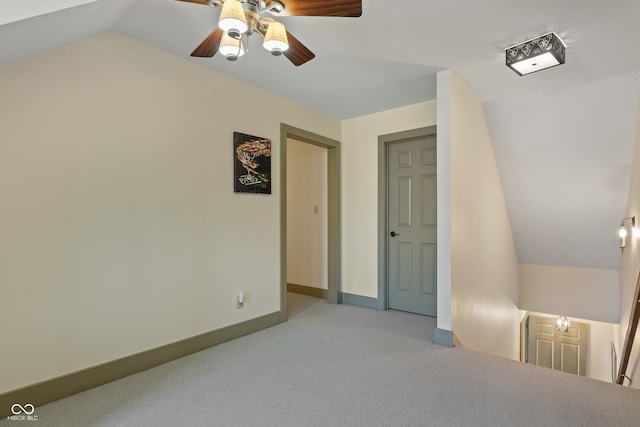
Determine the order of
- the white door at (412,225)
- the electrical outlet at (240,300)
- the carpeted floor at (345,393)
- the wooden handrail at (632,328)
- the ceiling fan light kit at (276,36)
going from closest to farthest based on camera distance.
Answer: the ceiling fan light kit at (276,36) < the carpeted floor at (345,393) < the wooden handrail at (632,328) < the electrical outlet at (240,300) < the white door at (412,225)

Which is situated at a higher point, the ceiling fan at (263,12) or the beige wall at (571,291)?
the ceiling fan at (263,12)

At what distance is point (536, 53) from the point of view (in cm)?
237

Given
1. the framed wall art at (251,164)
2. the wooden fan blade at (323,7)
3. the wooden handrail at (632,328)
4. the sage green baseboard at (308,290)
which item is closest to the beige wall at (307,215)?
the sage green baseboard at (308,290)

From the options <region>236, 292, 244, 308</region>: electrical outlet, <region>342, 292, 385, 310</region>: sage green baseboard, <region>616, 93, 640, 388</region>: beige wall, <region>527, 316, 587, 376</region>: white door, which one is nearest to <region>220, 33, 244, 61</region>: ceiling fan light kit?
<region>236, 292, 244, 308</region>: electrical outlet

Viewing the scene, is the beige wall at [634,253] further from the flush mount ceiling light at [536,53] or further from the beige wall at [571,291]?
the flush mount ceiling light at [536,53]

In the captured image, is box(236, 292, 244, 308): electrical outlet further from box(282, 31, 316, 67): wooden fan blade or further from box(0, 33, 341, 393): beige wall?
box(282, 31, 316, 67): wooden fan blade

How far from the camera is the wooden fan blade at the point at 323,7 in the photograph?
5.14ft

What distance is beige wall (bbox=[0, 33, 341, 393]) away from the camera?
198 centimetres

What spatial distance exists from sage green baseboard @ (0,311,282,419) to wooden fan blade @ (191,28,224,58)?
2207 millimetres

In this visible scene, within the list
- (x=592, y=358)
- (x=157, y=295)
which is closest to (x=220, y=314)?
(x=157, y=295)

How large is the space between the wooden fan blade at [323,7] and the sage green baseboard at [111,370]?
8.38 ft

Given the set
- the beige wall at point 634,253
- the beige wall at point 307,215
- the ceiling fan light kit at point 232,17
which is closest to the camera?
the ceiling fan light kit at point 232,17

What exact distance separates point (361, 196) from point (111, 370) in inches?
125

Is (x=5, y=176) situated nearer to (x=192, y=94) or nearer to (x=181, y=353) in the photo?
(x=192, y=94)
